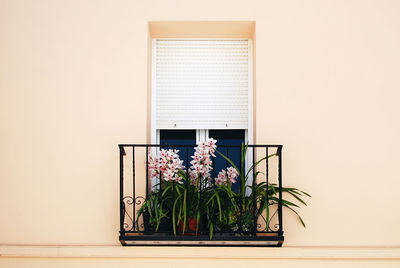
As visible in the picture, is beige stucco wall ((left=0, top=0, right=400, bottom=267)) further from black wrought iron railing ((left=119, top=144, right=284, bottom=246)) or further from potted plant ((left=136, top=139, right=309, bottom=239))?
potted plant ((left=136, top=139, right=309, bottom=239))

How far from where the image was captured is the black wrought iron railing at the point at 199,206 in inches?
154

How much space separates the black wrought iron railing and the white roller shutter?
50 centimetres

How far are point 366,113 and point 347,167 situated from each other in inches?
19.2

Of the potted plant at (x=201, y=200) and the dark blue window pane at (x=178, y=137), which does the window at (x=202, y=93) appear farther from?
the potted plant at (x=201, y=200)

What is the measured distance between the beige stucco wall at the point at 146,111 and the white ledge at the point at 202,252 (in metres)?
0.02

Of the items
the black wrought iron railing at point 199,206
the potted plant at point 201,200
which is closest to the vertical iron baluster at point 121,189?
the black wrought iron railing at point 199,206

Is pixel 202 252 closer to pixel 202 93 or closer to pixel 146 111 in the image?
pixel 146 111

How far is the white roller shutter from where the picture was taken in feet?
14.8

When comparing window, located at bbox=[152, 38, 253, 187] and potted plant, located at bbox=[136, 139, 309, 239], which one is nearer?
potted plant, located at bbox=[136, 139, 309, 239]

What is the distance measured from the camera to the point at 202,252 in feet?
13.4

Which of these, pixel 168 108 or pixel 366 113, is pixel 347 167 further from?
pixel 168 108

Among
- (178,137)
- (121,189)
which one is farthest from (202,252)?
(178,137)

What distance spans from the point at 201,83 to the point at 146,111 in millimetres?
585

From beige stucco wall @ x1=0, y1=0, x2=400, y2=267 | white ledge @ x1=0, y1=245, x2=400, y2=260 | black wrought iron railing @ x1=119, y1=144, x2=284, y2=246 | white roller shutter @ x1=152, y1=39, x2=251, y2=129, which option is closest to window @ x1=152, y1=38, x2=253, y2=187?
white roller shutter @ x1=152, y1=39, x2=251, y2=129
